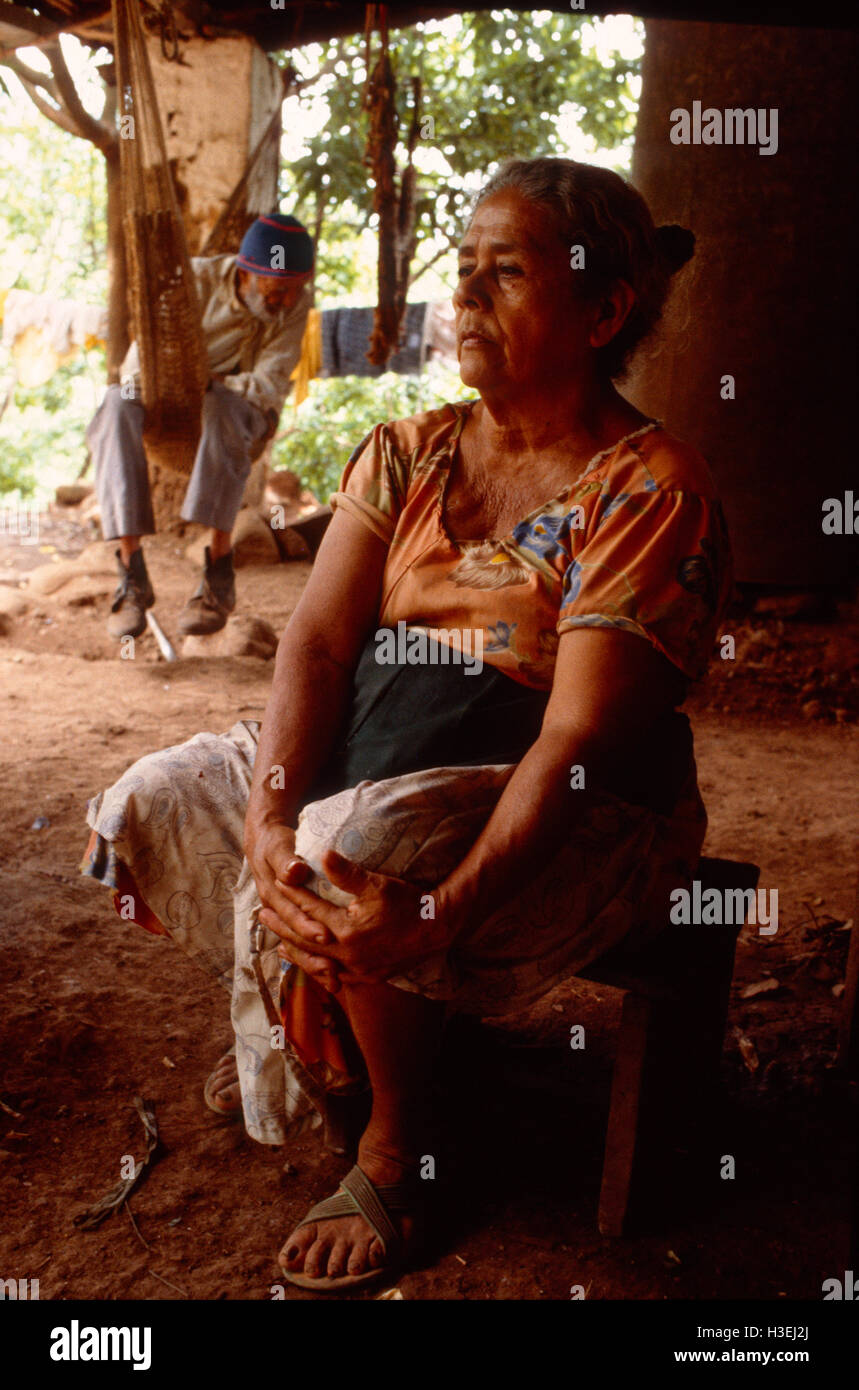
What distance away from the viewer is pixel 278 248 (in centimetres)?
430

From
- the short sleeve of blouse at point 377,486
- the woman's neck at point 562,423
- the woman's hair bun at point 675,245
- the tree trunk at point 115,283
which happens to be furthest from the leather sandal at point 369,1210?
the tree trunk at point 115,283

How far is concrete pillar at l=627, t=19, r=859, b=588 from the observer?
12.1ft

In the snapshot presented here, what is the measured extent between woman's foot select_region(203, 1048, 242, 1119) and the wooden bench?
619mm

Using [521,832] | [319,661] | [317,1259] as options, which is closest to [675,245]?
[319,661]

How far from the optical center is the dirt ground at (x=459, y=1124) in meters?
1.50

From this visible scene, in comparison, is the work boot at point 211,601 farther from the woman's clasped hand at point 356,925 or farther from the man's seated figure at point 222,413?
the woman's clasped hand at point 356,925

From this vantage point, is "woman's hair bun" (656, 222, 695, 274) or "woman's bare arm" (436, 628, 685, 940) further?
"woman's hair bun" (656, 222, 695, 274)

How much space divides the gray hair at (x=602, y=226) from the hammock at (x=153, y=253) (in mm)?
2402

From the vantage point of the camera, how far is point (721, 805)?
332cm

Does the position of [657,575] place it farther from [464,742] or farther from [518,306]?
[518,306]

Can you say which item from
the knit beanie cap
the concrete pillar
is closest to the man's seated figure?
the knit beanie cap

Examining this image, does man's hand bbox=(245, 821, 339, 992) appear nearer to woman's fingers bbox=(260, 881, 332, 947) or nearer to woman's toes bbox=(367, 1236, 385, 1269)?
woman's fingers bbox=(260, 881, 332, 947)

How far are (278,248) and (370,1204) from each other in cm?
374
